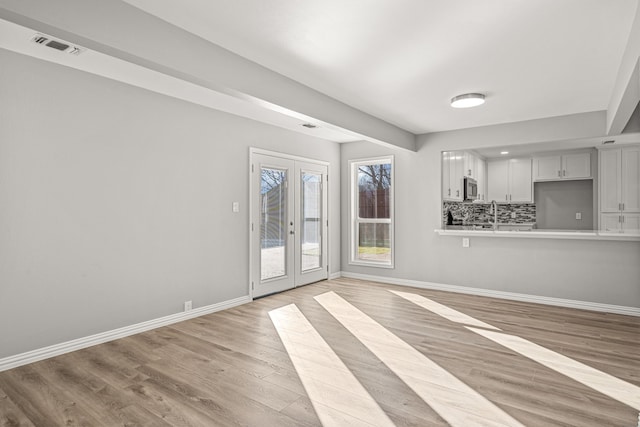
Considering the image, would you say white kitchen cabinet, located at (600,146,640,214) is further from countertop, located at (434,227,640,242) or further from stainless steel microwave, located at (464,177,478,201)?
stainless steel microwave, located at (464,177,478,201)

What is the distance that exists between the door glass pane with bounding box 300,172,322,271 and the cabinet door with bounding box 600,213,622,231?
484 cm

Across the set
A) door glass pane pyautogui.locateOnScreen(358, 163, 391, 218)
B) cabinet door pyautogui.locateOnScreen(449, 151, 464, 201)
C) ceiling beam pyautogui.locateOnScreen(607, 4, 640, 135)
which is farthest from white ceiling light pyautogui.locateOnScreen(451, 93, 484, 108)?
door glass pane pyautogui.locateOnScreen(358, 163, 391, 218)

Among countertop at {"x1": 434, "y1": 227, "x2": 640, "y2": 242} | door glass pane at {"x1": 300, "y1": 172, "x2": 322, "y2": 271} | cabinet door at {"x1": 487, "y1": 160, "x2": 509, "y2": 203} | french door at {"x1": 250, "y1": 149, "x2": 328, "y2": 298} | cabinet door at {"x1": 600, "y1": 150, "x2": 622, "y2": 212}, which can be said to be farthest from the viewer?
cabinet door at {"x1": 487, "y1": 160, "x2": 509, "y2": 203}

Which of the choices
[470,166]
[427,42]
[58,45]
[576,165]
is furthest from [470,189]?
[58,45]

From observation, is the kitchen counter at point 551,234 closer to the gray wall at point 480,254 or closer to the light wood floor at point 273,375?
the gray wall at point 480,254

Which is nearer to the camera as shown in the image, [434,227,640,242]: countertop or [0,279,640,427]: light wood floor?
[0,279,640,427]: light wood floor

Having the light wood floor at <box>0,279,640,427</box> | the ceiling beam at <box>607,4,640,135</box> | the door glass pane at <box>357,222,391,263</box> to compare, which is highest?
the ceiling beam at <box>607,4,640,135</box>

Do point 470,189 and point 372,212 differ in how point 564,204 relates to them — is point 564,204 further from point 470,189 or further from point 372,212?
point 372,212

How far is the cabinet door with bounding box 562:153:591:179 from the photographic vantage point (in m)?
6.66

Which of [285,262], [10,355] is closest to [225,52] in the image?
[10,355]

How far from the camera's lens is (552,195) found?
7273 millimetres

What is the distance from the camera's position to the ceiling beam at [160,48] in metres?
1.91

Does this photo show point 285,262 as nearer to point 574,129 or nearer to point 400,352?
point 400,352

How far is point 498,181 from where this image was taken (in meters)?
7.62
